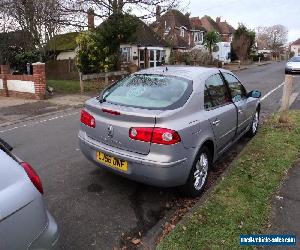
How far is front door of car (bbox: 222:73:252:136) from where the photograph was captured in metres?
5.55

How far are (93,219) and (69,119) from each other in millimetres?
6276

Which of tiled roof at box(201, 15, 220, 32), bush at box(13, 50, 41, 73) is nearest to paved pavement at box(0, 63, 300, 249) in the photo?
bush at box(13, 50, 41, 73)

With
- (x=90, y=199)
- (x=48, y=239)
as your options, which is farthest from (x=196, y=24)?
(x=48, y=239)

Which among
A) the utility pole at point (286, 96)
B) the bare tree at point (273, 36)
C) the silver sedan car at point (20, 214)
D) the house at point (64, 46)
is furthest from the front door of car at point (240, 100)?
the bare tree at point (273, 36)

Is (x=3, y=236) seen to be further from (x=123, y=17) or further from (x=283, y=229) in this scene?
(x=123, y=17)

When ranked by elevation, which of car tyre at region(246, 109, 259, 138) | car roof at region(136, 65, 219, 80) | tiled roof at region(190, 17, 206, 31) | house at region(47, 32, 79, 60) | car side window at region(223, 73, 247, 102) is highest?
tiled roof at region(190, 17, 206, 31)

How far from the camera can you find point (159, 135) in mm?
3730

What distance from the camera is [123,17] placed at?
748 inches

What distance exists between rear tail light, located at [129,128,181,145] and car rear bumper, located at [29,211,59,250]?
154 centimetres

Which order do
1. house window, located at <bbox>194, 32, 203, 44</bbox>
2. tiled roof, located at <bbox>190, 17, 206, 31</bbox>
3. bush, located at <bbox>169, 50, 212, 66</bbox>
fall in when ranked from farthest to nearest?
tiled roof, located at <bbox>190, 17, 206, 31</bbox> → house window, located at <bbox>194, 32, 203, 44</bbox> → bush, located at <bbox>169, 50, 212, 66</bbox>

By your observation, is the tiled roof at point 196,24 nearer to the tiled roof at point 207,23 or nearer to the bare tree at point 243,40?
the tiled roof at point 207,23

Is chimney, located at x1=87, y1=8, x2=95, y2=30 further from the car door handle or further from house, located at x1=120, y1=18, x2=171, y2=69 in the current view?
the car door handle

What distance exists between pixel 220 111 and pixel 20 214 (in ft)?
11.1

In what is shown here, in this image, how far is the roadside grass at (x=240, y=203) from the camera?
10.9 feet
